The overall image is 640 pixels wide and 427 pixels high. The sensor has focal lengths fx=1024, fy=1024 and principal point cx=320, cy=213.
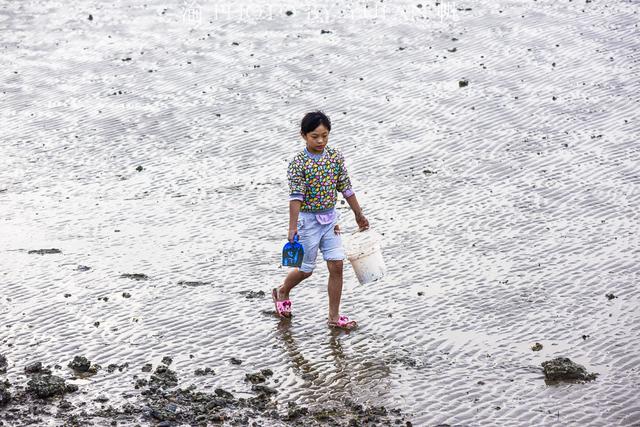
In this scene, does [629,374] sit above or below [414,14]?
below

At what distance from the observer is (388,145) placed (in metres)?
10.7

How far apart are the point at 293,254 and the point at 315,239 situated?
0.19 metres

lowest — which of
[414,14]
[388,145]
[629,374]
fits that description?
[629,374]

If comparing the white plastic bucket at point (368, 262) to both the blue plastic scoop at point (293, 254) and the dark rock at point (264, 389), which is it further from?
the dark rock at point (264, 389)

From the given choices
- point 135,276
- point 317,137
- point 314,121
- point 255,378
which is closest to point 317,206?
point 317,137

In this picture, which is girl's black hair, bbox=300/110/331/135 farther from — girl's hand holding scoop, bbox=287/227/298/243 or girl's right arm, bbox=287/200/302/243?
girl's hand holding scoop, bbox=287/227/298/243

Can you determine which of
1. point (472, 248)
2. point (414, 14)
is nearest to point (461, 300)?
point (472, 248)

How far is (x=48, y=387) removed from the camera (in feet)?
18.4

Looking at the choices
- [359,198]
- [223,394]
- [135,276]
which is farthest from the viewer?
[359,198]

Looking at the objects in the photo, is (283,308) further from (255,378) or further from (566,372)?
(566,372)

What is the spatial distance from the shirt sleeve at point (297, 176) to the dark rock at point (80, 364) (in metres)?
1.68

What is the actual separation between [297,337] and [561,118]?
5749 millimetres

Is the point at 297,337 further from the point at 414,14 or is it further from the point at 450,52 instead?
the point at 414,14

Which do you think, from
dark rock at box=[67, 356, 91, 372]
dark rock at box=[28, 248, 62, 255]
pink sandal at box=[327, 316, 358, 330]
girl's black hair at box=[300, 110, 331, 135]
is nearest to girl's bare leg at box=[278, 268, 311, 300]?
pink sandal at box=[327, 316, 358, 330]
